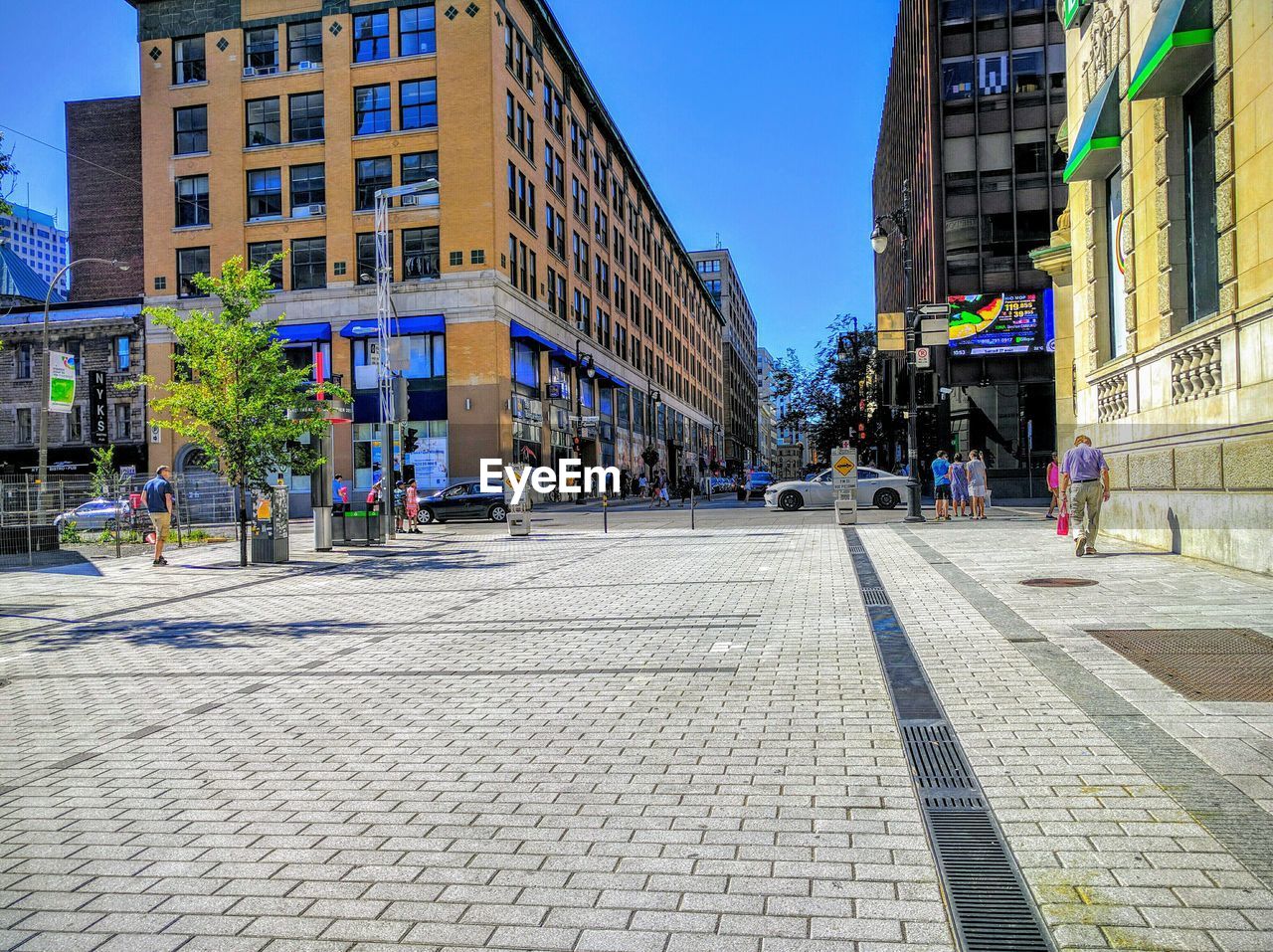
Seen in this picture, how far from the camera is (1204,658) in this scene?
652 centimetres

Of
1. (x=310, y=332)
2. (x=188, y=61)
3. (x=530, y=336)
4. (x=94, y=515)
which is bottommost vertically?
(x=94, y=515)

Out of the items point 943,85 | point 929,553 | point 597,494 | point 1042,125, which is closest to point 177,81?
point 597,494

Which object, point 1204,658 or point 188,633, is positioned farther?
point 188,633

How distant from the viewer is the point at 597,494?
5588cm

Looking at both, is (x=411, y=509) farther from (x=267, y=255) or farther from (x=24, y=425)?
(x=24, y=425)

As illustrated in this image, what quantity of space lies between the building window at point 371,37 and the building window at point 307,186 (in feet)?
16.7

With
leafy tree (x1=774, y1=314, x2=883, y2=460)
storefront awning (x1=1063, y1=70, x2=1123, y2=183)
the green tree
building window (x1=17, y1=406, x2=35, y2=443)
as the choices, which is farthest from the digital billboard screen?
building window (x1=17, y1=406, x2=35, y2=443)

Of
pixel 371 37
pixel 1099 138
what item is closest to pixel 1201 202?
pixel 1099 138

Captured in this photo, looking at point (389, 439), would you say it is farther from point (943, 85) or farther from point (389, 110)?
point (943, 85)

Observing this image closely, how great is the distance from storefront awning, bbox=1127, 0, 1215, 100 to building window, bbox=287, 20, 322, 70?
126 ft

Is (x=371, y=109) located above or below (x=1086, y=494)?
above

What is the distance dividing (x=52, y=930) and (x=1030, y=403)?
1652 inches

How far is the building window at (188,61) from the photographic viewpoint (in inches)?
1706

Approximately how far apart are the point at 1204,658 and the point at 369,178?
40.8 meters
